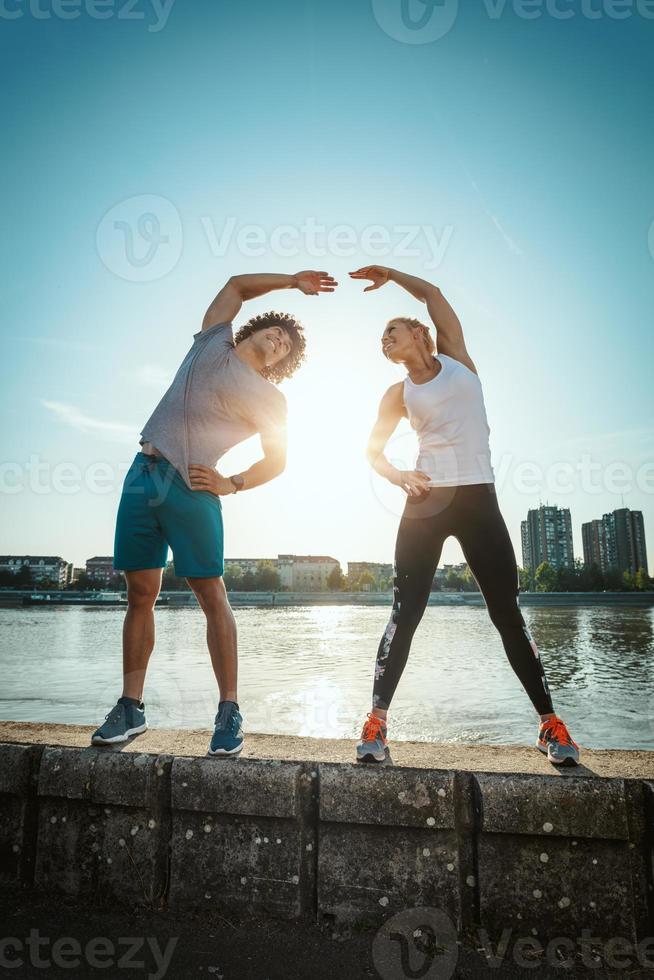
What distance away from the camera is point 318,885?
1.84 m

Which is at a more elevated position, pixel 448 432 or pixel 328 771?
pixel 448 432

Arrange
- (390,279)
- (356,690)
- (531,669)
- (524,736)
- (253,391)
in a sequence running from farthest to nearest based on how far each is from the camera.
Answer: (356,690)
(524,736)
(390,279)
(253,391)
(531,669)

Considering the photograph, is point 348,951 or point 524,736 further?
point 524,736

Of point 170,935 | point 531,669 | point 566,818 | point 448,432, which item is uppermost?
point 448,432

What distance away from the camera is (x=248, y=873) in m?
1.88

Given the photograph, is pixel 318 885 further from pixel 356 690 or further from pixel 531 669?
pixel 356 690

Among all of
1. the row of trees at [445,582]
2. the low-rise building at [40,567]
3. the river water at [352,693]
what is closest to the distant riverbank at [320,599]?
the row of trees at [445,582]

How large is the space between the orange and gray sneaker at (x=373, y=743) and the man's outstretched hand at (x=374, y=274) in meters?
2.09

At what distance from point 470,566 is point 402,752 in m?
0.82

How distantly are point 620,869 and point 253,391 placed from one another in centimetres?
216

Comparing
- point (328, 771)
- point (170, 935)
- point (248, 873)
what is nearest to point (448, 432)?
point (328, 771)

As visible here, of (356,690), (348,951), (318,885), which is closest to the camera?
(348,951)

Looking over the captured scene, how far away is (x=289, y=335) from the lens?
2.85 m

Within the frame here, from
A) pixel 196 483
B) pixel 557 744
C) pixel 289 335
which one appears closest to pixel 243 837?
pixel 557 744
